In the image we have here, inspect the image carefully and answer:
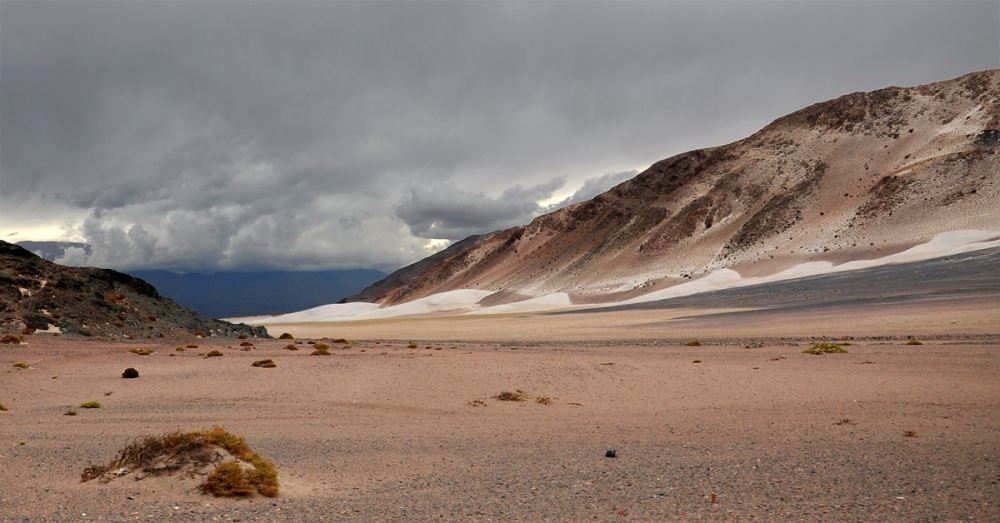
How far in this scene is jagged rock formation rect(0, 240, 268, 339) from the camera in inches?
1183

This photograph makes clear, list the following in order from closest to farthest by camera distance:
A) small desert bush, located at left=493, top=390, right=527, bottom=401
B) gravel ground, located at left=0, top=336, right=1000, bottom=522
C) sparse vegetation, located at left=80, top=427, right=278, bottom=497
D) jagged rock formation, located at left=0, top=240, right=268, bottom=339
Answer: gravel ground, located at left=0, top=336, right=1000, bottom=522 → sparse vegetation, located at left=80, top=427, right=278, bottom=497 → small desert bush, located at left=493, top=390, right=527, bottom=401 → jagged rock formation, located at left=0, top=240, right=268, bottom=339

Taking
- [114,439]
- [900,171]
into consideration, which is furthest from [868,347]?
[900,171]

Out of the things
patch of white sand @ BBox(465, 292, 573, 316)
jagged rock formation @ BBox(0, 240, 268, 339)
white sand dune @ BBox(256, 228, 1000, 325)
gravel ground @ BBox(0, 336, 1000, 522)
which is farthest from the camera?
patch of white sand @ BBox(465, 292, 573, 316)

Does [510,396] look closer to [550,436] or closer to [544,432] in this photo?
[544,432]

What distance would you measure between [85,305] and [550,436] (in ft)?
103

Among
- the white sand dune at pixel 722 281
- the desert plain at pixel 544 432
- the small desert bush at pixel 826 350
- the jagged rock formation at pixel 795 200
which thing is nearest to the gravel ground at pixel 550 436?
the desert plain at pixel 544 432

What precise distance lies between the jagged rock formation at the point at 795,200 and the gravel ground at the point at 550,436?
58.8 m

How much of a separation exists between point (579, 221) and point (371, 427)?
108 m

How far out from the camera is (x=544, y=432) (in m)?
10.3

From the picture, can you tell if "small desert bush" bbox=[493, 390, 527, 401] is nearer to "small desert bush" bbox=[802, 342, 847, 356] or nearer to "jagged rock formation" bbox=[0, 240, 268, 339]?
"small desert bush" bbox=[802, 342, 847, 356]

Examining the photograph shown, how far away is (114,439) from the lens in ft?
31.5

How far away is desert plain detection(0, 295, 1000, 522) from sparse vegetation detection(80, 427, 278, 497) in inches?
8.0

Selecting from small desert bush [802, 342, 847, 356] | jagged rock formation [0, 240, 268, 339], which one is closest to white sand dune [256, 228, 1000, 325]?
small desert bush [802, 342, 847, 356]

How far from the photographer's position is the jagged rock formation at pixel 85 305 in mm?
30047
